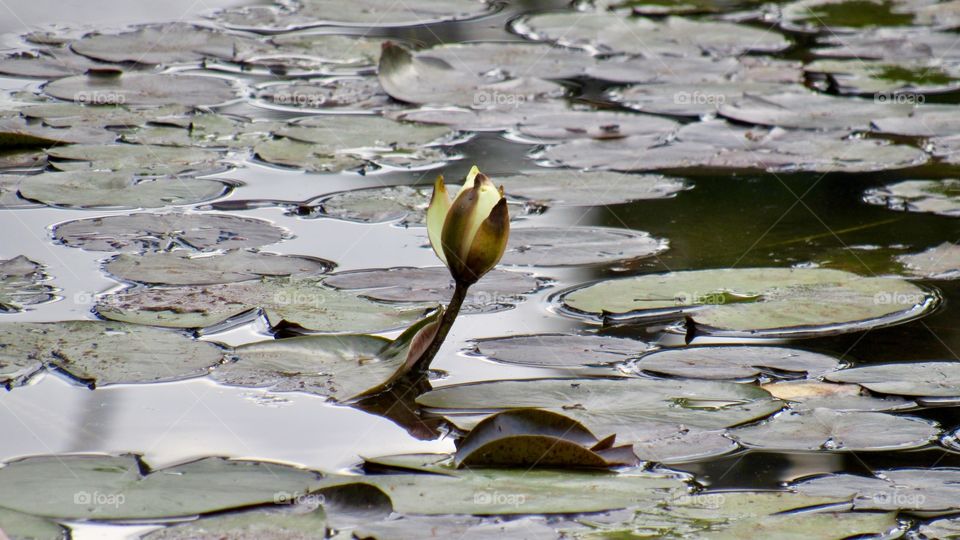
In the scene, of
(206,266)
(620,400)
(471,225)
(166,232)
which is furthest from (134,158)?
(620,400)

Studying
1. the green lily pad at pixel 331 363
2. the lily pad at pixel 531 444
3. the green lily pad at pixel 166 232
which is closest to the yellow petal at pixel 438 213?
the green lily pad at pixel 331 363

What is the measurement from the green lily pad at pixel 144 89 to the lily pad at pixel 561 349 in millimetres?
2094

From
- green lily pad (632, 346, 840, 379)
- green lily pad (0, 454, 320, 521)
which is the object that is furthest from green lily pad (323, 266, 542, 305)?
green lily pad (0, 454, 320, 521)

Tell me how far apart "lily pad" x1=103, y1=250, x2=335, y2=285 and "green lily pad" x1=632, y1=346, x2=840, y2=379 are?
2.62ft

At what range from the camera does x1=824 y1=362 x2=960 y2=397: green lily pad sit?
2.32 metres

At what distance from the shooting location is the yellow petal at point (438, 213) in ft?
7.13

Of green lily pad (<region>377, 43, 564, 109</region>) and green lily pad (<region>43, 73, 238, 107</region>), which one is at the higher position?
green lily pad (<region>43, 73, 238, 107</region>)

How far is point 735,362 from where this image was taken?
7.98ft

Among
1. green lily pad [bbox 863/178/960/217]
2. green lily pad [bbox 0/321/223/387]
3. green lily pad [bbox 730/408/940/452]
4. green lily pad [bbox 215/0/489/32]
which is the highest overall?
green lily pad [bbox 215/0/489/32]

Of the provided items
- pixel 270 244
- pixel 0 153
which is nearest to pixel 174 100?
pixel 0 153

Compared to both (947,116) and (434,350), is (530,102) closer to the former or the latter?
(947,116)

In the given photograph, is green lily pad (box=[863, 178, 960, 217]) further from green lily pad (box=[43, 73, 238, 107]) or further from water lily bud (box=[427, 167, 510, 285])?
green lily pad (box=[43, 73, 238, 107])

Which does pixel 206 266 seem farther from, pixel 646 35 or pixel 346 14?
pixel 646 35

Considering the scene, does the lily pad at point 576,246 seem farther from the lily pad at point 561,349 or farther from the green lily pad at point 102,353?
the green lily pad at point 102,353
